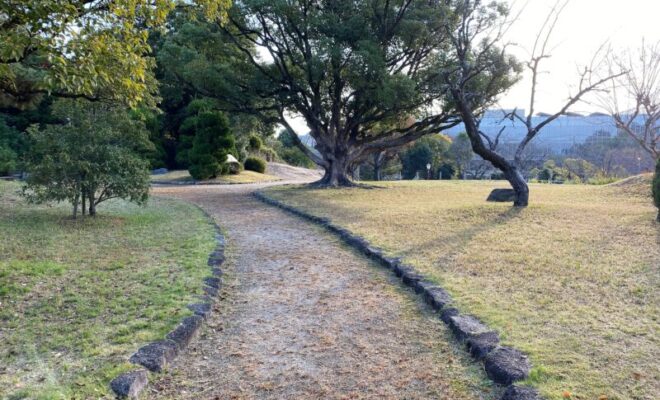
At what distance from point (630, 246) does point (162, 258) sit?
229 inches

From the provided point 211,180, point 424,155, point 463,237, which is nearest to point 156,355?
point 463,237

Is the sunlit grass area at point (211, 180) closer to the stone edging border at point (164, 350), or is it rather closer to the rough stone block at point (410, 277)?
the rough stone block at point (410, 277)

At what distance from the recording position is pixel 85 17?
425cm

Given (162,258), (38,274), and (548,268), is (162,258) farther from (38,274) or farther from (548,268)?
(548,268)

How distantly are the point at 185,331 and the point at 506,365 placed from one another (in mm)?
2174

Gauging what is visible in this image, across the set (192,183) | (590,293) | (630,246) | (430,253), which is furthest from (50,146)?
(192,183)

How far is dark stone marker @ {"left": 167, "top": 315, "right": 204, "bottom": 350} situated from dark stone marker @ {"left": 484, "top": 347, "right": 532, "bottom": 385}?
2030 mm

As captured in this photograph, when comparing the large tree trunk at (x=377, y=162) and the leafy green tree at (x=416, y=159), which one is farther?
the leafy green tree at (x=416, y=159)

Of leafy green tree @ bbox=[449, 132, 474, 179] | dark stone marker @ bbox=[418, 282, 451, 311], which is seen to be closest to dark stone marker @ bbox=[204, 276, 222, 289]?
dark stone marker @ bbox=[418, 282, 451, 311]

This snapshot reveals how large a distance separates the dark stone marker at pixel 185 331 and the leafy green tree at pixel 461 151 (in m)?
35.0

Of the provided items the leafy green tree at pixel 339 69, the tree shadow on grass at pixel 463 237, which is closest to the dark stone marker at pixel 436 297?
the tree shadow on grass at pixel 463 237

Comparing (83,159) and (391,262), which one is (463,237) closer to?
(391,262)

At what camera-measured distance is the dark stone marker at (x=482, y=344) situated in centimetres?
304

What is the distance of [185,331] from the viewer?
343 centimetres
